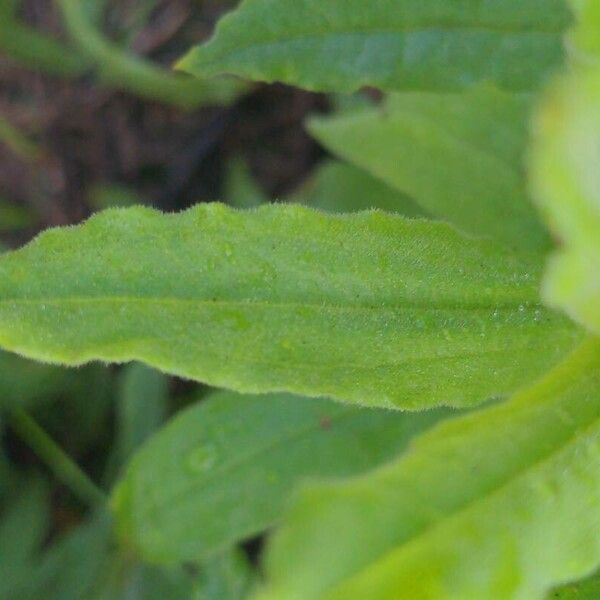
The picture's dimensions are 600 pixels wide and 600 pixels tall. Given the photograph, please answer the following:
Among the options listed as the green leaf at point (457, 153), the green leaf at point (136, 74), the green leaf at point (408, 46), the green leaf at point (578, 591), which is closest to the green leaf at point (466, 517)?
the green leaf at point (578, 591)

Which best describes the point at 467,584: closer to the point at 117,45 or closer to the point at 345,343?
the point at 345,343

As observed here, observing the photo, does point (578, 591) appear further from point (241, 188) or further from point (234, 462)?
point (241, 188)

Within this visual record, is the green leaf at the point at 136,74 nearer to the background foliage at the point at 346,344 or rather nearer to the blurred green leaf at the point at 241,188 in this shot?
the background foliage at the point at 346,344

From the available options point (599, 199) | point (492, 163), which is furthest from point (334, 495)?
point (492, 163)

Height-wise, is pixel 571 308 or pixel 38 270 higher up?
pixel 571 308

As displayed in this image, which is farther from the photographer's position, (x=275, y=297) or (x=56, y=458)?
(x=56, y=458)

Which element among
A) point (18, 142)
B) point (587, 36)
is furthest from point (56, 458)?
point (587, 36)

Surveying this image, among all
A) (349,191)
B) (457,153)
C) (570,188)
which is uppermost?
(570,188)
